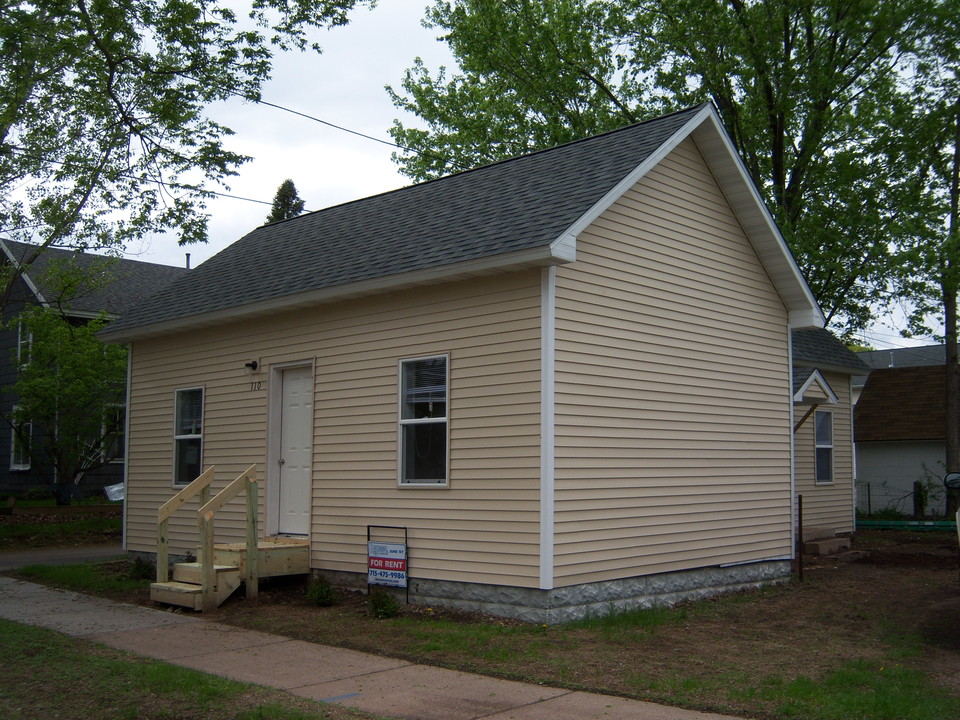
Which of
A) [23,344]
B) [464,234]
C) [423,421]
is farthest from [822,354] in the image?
[23,344]

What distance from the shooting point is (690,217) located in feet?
38.7

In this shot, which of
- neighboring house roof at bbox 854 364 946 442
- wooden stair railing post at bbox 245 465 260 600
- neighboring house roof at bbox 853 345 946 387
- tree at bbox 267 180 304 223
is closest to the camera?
wooden stair railing post at bbox 245 465 260 600

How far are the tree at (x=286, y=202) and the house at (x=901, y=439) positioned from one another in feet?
97.1

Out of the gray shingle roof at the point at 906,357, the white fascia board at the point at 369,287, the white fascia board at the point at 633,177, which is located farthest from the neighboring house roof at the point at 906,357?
the white fascia board at the point at 369,287

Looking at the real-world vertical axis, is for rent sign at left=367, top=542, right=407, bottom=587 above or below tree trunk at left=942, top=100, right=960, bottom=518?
below

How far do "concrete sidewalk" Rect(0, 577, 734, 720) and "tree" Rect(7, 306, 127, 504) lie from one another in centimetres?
1085

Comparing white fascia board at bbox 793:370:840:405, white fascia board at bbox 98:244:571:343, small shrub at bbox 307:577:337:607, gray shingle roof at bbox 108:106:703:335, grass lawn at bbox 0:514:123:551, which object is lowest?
grass lawn at bbox 0:514:123:551

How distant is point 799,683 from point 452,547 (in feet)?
13.1

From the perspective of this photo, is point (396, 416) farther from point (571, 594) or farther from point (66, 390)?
point (66, 390)

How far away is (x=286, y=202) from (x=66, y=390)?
1147 inches

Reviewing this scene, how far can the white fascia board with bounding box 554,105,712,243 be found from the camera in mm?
9297

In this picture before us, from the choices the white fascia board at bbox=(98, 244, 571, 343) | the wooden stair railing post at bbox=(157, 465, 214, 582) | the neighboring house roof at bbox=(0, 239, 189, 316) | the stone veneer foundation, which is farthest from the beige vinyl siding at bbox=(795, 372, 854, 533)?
the neighboring house roof at bbox=(0, 239, 189, 316)

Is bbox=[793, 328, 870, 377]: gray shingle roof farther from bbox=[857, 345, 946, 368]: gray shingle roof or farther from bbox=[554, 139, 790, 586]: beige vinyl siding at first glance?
bbox=[857, 345, 946, 368]: gray shingle roof

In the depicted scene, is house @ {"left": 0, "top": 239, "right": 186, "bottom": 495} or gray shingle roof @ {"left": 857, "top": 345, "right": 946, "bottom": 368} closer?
house @ {"left": 0, "top": 239, "right": 186, "bottom": 495}
